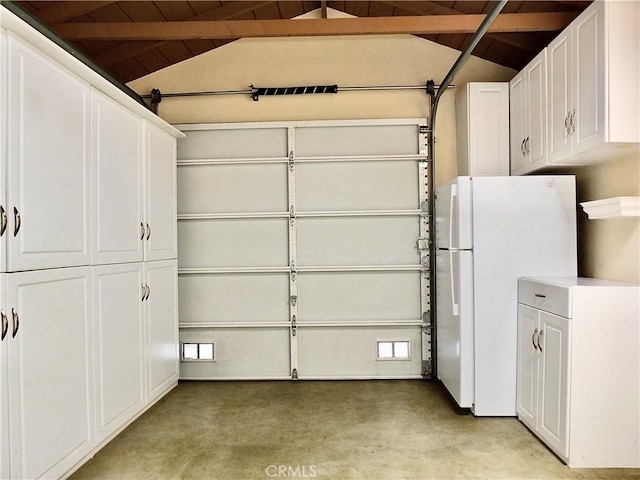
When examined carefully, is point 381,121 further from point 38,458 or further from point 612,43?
point 38,458

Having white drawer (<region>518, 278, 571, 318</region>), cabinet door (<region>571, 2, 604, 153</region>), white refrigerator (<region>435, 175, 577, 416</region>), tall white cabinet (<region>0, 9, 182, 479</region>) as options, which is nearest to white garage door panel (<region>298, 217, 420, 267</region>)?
white refrigerator (<region>435, 175, 577, 416</region>)

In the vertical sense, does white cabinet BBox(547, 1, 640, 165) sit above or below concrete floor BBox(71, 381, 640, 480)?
above

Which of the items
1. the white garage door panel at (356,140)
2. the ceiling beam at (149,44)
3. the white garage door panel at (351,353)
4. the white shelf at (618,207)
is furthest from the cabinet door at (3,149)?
the white shelf at (618,207)

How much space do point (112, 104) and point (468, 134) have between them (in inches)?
107

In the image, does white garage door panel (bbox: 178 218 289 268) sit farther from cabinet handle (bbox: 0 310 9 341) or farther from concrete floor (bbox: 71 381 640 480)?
cabinet handle (bbox: 0 310 9 341)

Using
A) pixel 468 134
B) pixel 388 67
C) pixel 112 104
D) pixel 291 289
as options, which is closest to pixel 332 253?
pixel 291 289

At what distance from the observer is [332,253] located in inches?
154

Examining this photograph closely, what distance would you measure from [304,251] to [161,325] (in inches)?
52.2

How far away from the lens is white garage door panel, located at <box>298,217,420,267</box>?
3904mm

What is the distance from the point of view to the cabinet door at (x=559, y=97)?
272cm

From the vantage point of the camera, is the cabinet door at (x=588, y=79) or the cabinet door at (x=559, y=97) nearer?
the cabinet door at (x=588, y=79)

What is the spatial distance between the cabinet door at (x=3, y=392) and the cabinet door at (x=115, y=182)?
680 millimetres

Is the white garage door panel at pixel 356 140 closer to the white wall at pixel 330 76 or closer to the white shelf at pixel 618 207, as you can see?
the white wall at pixel 330 76

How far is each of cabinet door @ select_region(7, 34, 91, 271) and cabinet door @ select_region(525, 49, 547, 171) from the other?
2.90m
